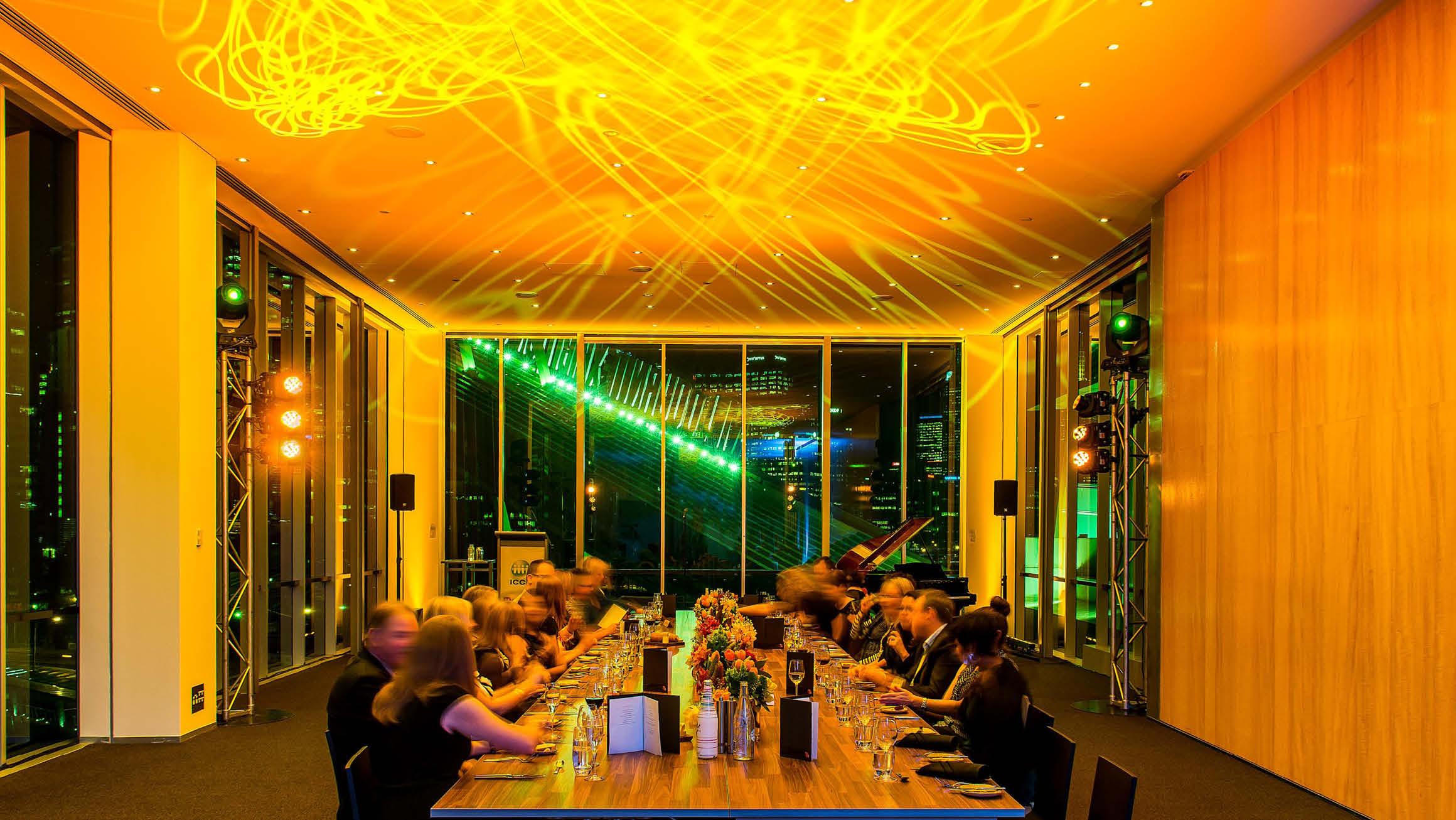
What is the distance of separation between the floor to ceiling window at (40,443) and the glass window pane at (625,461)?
9.29 meters

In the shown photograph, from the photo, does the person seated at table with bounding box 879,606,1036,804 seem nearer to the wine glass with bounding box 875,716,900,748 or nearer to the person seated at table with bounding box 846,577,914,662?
the wine glass with bounding box 875,716,900,748

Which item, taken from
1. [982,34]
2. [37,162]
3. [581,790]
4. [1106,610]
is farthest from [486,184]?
[1106,610]

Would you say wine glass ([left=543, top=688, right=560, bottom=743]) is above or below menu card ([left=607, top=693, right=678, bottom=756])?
below

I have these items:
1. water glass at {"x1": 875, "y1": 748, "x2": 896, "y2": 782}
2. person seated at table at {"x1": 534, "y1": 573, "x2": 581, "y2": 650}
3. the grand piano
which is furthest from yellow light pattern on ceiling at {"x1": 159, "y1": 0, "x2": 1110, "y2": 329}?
water glass at {"x1": 875, "y1": 748, "x2": 896, "y2": 782}

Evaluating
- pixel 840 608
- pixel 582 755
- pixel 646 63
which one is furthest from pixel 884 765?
pixel 840 608

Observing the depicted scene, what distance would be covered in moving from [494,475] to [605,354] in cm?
234

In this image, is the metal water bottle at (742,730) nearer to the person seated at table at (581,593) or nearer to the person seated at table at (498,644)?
the person seated at table at (498,644)

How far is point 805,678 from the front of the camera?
5.67m

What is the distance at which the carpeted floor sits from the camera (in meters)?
6.16

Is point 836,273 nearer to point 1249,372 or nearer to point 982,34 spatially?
point 1249,372

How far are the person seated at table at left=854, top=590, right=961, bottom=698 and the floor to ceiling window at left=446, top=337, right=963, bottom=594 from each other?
9.78m

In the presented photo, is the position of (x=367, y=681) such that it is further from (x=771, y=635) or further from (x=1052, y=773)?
(x=771, y=635)

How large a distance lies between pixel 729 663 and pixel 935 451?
1231 cm

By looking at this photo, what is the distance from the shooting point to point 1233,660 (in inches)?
300
